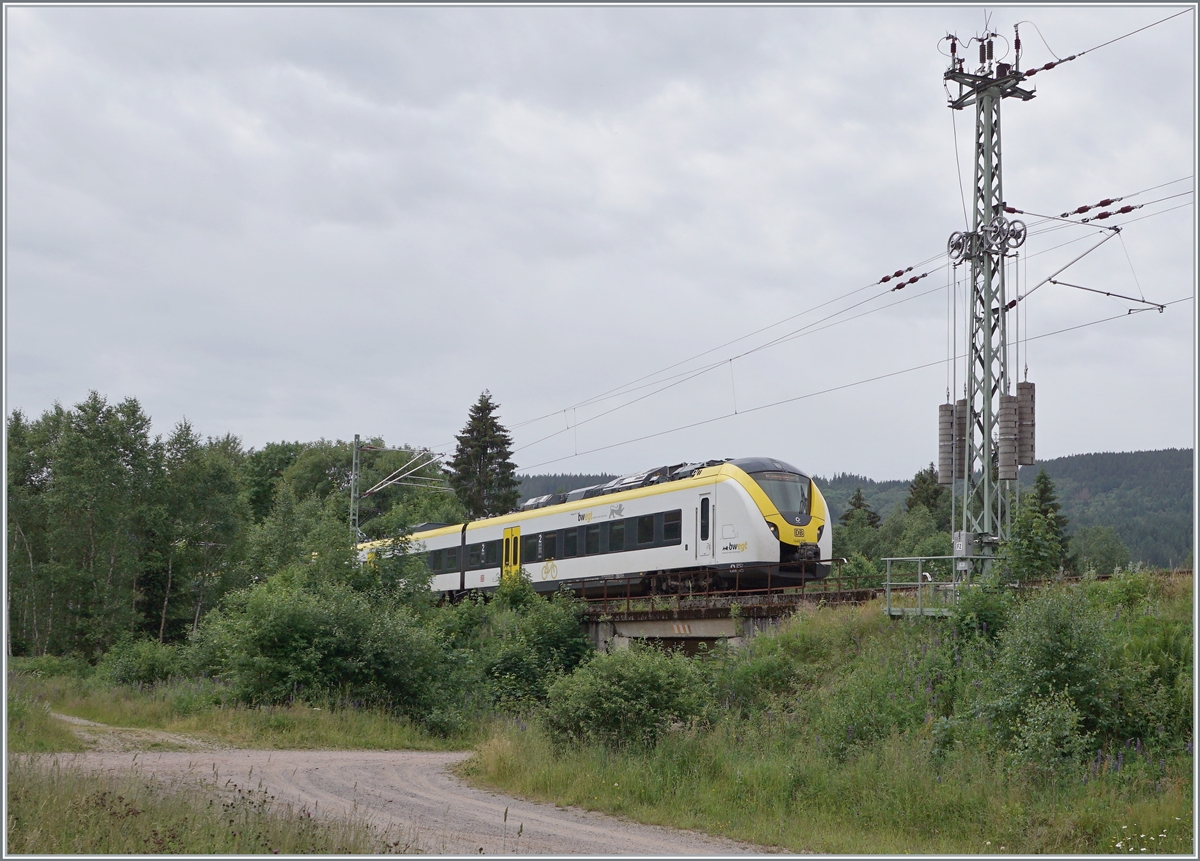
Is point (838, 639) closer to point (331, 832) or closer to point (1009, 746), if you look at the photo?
point (1009, 746)

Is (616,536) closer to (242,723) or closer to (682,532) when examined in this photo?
(682,532)

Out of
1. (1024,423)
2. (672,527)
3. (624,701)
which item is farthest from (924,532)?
(624,701)

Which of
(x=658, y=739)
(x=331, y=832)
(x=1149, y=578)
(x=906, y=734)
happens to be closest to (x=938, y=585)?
(x=1149, y=578)

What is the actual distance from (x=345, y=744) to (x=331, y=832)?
32.0 ft

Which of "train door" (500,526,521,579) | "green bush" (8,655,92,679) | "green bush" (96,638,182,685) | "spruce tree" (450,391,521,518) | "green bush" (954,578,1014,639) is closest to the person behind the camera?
"green bush" (954,578,1014,639)

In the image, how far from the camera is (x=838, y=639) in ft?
59.9

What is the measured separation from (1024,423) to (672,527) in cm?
1099

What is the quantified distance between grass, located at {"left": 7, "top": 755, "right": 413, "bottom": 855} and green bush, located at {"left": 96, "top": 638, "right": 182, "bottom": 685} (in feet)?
69.0

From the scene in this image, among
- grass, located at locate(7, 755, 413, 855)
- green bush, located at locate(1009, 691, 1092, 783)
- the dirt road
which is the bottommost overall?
the dirt road

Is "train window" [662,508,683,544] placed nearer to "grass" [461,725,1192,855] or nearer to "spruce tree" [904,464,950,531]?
"grass" [461,725,1192,855]

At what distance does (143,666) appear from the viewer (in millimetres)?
31672

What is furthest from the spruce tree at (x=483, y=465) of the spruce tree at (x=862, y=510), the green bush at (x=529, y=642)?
the green bush at (x=529, y=642)

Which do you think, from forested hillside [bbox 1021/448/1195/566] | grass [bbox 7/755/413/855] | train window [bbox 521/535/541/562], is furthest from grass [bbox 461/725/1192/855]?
forested hillside [bbox 1021/448/1195/566]

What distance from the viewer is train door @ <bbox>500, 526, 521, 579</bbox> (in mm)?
33431
